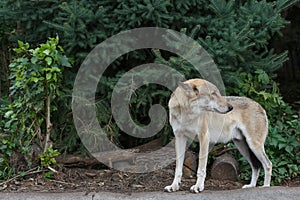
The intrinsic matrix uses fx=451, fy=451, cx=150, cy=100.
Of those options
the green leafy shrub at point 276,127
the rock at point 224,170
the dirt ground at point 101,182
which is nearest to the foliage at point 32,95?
the dirt ground at point 101,182

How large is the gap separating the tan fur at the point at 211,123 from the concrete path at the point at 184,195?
0.20m

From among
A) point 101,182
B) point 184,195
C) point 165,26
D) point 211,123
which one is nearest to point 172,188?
point 184,195

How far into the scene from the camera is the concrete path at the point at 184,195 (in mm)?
4926

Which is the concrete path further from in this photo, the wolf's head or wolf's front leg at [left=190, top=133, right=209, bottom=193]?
the wolf's head

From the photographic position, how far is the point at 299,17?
9.31 metres

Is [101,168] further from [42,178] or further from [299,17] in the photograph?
[299,17]

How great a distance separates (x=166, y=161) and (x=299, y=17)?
16.1 ft

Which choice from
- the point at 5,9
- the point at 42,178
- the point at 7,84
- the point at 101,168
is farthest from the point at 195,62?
the point at 7,84

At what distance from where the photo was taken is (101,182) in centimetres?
587

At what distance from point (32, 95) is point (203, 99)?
2202 millimetres

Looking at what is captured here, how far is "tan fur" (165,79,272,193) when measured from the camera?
518 centimetres

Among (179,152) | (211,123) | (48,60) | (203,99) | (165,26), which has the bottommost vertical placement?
(179,152)

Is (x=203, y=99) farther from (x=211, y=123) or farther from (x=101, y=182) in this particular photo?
(x=101, y=182)

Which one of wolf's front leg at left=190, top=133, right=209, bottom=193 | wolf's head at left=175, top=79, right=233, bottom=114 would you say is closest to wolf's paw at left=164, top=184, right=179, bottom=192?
wolf's front leg at left=190, top=133, right=209, bottom=193
